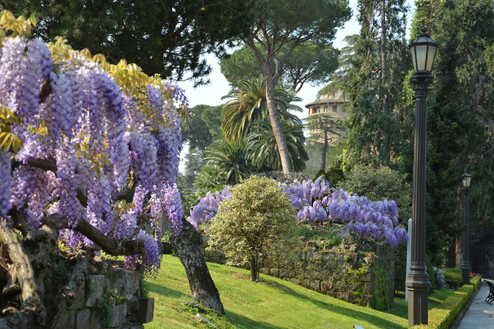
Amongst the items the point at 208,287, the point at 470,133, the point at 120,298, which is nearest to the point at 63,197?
the point at 120,298

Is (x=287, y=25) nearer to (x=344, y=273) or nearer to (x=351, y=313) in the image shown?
(x=344, y=273)

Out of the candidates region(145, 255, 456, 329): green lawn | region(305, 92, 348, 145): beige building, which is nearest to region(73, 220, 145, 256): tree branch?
region(145, 255, 456, 329): green lawn

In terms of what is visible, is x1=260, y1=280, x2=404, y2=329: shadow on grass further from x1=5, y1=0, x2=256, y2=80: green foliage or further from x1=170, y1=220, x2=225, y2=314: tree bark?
x1=5, y1=0, x2=256, y2=80: green foliage

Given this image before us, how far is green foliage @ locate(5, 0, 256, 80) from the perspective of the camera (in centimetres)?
1090

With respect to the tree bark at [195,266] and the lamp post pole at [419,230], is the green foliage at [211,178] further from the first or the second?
the lamp post pole at [419,230]

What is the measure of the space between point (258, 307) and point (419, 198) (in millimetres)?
4750

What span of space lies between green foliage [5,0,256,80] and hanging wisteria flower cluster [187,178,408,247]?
5375 millimetres

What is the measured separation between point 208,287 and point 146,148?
5.21 meters

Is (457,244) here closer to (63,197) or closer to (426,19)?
(426,19)

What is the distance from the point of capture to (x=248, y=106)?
4053 centimetres

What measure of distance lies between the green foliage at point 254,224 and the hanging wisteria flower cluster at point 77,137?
8222 millimetres

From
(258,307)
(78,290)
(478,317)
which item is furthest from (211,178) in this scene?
(78,290)

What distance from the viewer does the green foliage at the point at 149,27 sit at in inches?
429

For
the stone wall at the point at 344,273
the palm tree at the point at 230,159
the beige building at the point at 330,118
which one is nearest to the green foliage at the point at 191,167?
the beige building at the point at 330,118
